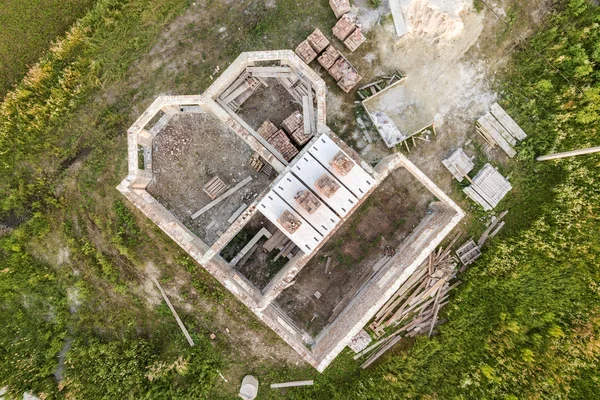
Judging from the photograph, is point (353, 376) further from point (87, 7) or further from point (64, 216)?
point (87, 7)

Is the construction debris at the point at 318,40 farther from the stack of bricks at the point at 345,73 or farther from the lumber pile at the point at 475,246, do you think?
the lumber pile at the point at 475,246

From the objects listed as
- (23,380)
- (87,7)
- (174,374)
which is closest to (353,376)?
(174,374)

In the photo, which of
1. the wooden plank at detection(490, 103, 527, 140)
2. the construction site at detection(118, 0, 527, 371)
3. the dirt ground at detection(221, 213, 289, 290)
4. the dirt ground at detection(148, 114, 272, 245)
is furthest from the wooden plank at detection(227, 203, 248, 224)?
the wooden plank at detection(490, 103, 527, 140)

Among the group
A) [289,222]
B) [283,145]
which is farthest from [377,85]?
[289,222]

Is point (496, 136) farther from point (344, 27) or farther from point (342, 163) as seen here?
point (344, 27)

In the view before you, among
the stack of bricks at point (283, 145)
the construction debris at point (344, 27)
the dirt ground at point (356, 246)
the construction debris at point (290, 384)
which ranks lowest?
the construction debris at point (290, 384)

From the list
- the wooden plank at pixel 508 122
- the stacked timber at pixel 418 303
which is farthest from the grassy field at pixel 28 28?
the stacked timber at pixel 418 303
